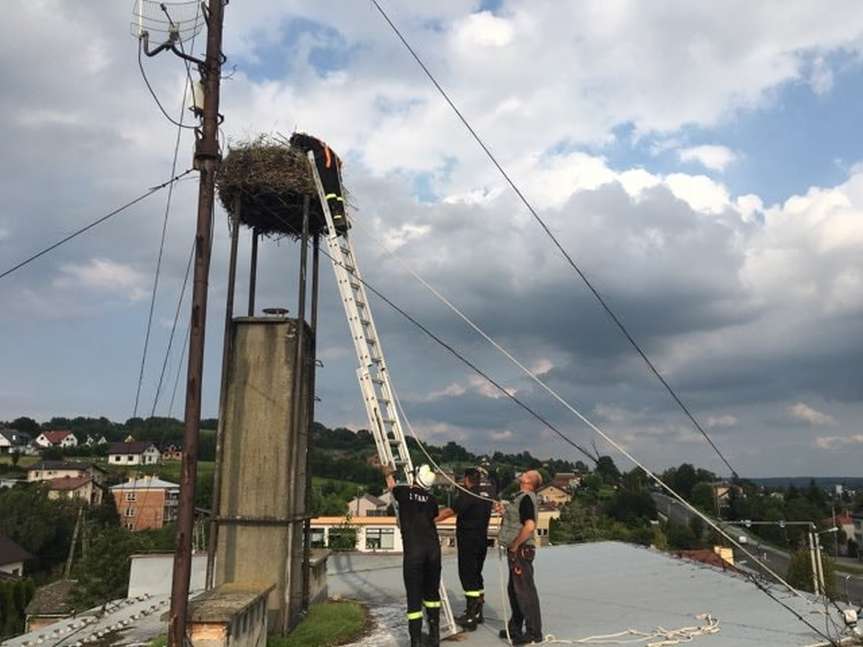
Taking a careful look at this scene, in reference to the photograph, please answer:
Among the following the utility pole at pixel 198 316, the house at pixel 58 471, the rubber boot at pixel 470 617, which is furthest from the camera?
the house at pixel 58 471

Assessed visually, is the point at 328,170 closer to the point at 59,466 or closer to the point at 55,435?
the point at 59,466

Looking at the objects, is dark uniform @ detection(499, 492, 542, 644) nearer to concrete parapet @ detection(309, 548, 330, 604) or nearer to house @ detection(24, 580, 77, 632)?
concrete parapet @ detection(309, 548, 330, 604)

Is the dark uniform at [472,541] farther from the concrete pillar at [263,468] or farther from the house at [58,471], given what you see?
the house at [58,471]

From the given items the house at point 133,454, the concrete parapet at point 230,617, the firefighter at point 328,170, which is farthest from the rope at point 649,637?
the house at point 133,454

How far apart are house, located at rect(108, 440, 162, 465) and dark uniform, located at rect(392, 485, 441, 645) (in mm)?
117562

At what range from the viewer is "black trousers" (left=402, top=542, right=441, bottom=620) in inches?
256

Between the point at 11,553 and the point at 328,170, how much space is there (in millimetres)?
61287

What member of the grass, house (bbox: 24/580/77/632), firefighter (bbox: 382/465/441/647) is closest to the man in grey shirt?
firefighter (bbox: 382/465/441/647)

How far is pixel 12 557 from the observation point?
187 feet

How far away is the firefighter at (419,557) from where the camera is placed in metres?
6.43

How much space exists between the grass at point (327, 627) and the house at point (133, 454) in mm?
115341

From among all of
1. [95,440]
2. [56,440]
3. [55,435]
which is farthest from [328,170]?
[55,435]

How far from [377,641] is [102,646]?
3.01 m

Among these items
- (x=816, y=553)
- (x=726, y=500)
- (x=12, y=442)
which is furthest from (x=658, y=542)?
(x=12, y=442)
